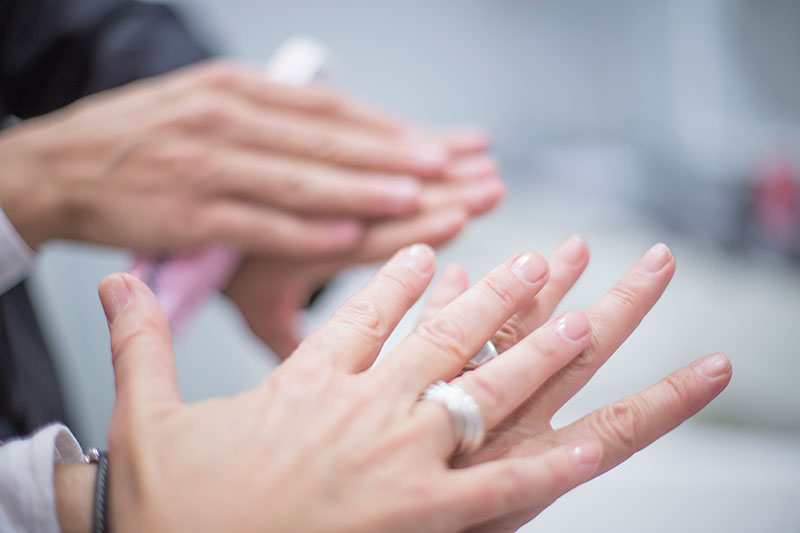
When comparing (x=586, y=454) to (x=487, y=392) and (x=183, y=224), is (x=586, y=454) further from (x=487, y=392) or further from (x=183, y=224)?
(x=183, y=224)

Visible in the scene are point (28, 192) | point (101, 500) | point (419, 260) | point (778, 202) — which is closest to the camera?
point (101, 500)

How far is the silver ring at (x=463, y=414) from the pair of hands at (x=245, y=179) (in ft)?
1.10

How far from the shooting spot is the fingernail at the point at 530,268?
0.39 metres

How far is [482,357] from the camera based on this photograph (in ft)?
1.29

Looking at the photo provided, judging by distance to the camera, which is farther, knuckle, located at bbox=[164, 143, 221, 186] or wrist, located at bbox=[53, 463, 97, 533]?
knuckle, located at bbox=[164, 143, 221, 186]

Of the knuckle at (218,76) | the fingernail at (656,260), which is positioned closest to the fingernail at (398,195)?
the knuckle at (218,76)

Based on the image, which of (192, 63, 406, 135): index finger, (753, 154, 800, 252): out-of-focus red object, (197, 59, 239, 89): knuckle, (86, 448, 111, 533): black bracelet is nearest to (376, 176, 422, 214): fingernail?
(192, 63, 406, 135): index finger

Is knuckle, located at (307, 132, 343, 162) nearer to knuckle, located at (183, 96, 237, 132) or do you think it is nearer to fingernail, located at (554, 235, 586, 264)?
knuckle, located at (183, 96, 237, 132)

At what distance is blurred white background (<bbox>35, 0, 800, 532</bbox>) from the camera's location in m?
0.72

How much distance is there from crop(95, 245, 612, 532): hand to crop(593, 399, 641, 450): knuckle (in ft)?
0.11

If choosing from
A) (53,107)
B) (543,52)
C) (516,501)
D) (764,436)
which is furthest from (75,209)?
(543,52)

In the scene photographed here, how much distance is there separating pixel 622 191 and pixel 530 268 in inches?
41.6

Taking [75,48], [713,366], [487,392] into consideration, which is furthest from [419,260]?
[75,48]

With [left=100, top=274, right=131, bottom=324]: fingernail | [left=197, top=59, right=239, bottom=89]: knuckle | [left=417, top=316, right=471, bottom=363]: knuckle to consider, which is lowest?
[left=100, top=274, right=131, bottom=324]: fingernail
